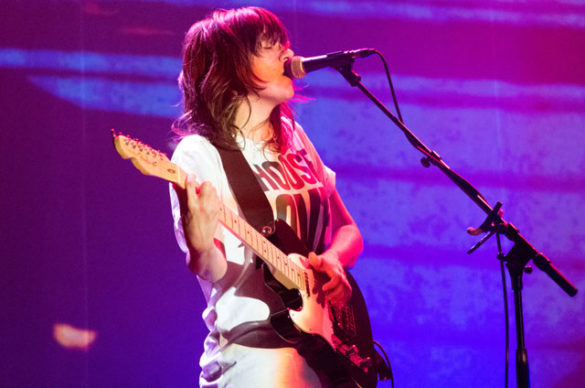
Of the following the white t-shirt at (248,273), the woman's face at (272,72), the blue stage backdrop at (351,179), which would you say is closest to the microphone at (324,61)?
the woman's face at (272,72)

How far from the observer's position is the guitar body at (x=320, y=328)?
1.73 metres

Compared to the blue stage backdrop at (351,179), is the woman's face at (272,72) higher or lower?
higher

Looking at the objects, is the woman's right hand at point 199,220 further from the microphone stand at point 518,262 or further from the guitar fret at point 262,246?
the microphone stand at point 518,262

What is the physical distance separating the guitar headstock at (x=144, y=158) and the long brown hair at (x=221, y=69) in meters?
0.38

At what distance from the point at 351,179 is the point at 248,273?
1.70m

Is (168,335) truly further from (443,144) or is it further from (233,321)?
(443,144)

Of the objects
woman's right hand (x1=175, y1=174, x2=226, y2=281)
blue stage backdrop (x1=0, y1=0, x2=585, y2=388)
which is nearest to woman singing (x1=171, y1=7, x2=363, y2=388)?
woman's right hand (x1=175, y1=174, x2=226, y2=281)

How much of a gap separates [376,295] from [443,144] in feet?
2.97

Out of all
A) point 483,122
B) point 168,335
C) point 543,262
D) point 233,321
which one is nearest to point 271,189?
point 233,321

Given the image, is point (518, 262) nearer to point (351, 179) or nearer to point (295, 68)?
point (295, 68)

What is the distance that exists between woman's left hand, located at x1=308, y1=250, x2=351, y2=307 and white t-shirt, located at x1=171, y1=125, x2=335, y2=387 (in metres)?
0.11

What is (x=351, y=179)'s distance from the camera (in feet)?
11.2

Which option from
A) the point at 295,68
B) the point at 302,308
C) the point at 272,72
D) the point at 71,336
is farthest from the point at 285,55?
the point at 71,336

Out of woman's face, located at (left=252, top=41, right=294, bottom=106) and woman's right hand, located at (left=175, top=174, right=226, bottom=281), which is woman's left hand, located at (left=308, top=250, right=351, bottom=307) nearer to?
woman's right hand, located at (left=175, top=174, right=226, bottom=281)
